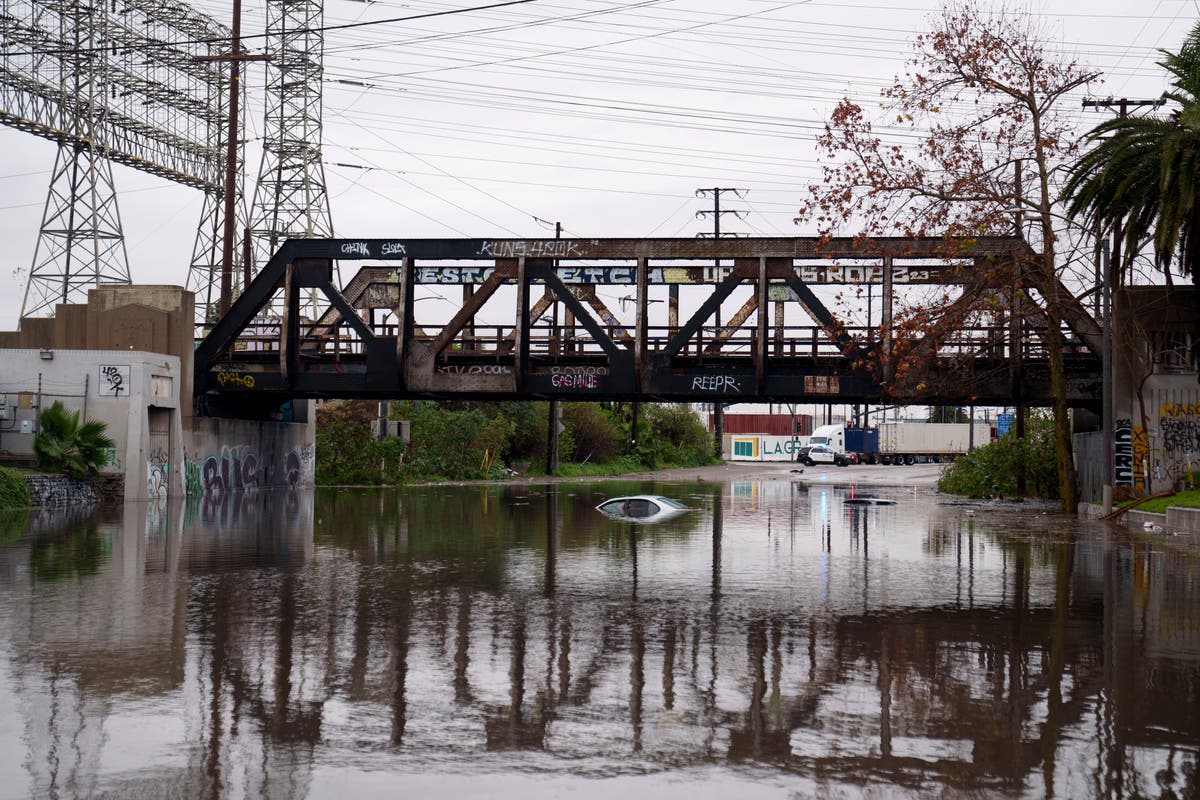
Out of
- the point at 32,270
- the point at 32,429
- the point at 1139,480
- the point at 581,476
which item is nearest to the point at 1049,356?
the point at 1139,480

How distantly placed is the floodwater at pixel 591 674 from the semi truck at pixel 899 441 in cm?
7969

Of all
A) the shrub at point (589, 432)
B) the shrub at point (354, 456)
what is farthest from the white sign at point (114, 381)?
the shrub at point (589, 432)

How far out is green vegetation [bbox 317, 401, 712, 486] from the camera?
2183 inches

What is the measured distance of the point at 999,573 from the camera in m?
18.3

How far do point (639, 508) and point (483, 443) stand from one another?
33313mm

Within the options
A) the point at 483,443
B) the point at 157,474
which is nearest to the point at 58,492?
the point at 157,474

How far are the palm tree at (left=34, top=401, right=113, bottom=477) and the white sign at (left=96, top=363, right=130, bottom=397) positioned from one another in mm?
1603

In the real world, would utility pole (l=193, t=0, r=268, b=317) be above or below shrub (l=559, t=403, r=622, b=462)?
above

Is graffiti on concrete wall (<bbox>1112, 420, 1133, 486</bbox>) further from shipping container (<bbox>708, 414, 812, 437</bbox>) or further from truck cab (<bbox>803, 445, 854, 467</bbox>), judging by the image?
shipping container (<bbox>708, 414, 812, 437</bbox>)

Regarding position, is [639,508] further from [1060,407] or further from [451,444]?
[451,444]

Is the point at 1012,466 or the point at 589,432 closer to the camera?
the point at 1012,466

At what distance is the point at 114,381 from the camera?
3566 centimetres

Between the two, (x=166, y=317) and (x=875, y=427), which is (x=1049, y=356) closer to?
(x=166, y=317)

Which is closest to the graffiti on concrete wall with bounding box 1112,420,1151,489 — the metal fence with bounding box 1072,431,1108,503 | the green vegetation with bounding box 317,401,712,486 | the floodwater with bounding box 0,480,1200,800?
the metal fence with bounding box 1072,431,1108,503
